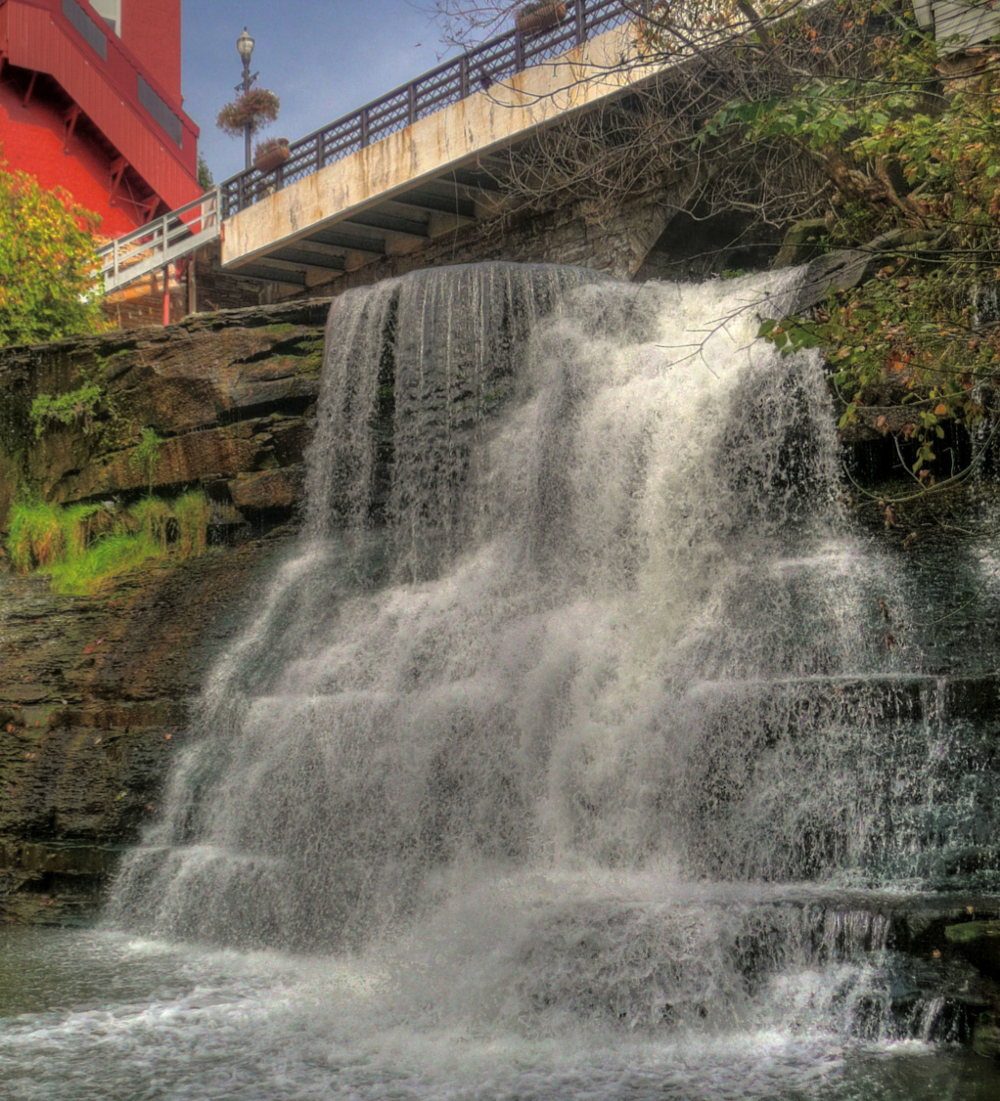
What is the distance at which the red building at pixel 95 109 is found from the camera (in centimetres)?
2125

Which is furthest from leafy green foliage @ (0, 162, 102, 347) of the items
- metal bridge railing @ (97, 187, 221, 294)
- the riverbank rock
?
metal bridge railing @ (97, 187, 221, 294)

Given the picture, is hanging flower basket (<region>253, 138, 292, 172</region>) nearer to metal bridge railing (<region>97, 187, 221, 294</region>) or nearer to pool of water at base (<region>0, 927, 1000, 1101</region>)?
metal bridge railing (<region>97, 187, 221, 294</region>)

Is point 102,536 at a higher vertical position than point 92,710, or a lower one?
higher

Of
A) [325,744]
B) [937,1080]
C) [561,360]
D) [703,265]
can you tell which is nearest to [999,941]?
[937,1080]

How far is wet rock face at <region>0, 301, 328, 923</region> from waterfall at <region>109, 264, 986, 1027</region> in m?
0.41

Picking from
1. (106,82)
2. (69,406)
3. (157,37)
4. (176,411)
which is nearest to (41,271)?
(69,406)

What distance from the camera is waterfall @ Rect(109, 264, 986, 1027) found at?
18.0 ft

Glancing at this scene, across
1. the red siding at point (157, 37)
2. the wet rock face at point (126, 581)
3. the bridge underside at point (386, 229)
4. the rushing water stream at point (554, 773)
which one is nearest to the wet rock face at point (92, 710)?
the wet rock face at point (126, 581)

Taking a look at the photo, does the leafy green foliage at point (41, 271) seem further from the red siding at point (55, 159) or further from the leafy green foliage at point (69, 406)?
the red siding at point (55, 159)

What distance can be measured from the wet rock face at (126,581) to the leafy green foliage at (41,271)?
1.80 metres

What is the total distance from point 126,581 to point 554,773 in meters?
5.96

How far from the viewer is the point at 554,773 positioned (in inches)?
264

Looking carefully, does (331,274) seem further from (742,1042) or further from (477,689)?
(742,1042)

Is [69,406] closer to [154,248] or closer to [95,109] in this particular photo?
[154,248]
